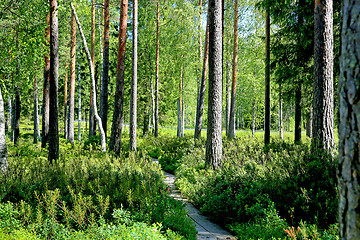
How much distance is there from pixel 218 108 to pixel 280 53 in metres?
5.80

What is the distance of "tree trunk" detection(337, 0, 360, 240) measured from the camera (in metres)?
1.47

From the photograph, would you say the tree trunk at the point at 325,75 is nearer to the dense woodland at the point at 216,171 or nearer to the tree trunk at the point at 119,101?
the dense woodland at the point at 216,171

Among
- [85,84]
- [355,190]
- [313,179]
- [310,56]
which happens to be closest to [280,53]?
[310,56]

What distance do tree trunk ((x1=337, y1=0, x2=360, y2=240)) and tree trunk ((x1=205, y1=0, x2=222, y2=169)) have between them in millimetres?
6042

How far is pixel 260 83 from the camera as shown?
68.2 feet

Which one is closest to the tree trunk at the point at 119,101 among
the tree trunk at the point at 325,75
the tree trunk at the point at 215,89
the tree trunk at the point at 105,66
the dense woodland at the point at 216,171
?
the dense woodland at the point at 216,171

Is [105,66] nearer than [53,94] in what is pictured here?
No

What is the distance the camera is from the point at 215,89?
7.66 metres

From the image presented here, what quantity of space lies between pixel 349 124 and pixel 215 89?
6.22 metres

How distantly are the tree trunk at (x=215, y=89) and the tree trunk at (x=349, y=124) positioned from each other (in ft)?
19.8

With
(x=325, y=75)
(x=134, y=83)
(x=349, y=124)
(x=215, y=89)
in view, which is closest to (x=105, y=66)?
(x=134, y=83)

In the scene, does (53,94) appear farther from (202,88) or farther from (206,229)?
(202,88)

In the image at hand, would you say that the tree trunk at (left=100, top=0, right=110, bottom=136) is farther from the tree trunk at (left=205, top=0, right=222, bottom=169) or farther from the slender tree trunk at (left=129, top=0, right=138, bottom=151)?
the tree trunk at (left=205, top=0, right=222, bottom=169)

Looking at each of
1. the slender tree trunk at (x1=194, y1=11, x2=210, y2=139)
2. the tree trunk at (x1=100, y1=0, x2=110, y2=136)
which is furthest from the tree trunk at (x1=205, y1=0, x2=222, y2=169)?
the tree trunk at (x1=100, y1=0, x2=110, y2=136)
